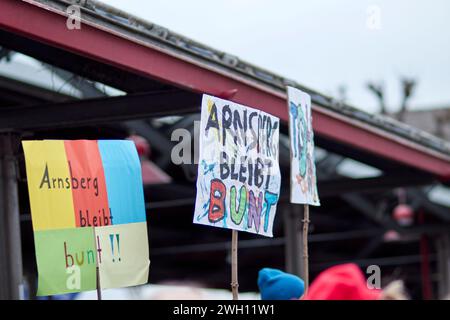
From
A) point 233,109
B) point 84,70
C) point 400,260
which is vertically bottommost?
point 400,260

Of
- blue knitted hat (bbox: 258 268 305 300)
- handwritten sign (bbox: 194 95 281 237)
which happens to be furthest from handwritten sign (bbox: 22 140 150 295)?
blue knitted hat (bbox: 258 268 305 300)

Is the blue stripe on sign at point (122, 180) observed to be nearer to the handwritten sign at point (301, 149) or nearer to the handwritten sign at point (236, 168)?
the handwritten sign at point (236, 168)

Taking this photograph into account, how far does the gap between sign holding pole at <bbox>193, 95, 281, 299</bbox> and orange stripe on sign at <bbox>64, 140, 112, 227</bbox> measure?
749 mm

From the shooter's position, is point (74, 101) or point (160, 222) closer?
point (74, 101)

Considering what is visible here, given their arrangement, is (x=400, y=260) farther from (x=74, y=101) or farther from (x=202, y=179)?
(x=202, y=179)

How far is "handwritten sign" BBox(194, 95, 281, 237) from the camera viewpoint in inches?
299

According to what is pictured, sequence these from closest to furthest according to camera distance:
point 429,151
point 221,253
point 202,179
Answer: point 202,179 < point 429,151 < point 221,253

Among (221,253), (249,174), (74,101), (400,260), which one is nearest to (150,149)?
(74,101)

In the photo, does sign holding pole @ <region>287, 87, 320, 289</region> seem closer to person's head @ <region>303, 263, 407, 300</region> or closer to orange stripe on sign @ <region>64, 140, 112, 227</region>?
orange stripe on sign @ <region>64, 140, 112, 227</region>

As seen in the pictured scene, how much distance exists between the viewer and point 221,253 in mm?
22812

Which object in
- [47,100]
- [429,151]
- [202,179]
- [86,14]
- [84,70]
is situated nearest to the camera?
[202,179]

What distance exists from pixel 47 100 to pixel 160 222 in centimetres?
821

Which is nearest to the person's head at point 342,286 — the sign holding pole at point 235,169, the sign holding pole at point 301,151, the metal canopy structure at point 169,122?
the sign holding pole at point 235,169

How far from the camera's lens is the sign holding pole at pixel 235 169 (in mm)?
7566
